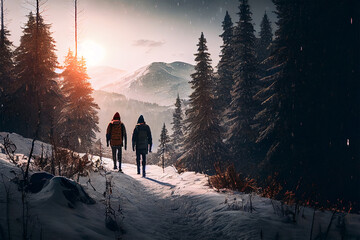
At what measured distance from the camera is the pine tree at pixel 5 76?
65.6 feet

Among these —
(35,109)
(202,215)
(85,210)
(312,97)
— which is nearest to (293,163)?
(312,97)

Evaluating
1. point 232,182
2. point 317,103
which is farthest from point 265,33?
point 232,182

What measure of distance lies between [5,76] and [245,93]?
26330 millimetres

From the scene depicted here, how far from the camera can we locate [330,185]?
38.4ft

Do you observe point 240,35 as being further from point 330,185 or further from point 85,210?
point 85,210

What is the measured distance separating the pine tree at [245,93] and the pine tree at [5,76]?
2290 centimetres

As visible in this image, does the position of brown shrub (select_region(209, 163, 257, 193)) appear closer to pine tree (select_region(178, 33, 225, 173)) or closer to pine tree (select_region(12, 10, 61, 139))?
pine tree (select_region(178, 33, 225, 173))

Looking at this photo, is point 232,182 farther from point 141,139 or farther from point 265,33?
point 265,33

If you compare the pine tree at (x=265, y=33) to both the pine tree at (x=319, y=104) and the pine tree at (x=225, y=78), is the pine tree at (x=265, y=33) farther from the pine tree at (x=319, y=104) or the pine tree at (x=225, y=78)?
the pine tree at (x=319, y=104)

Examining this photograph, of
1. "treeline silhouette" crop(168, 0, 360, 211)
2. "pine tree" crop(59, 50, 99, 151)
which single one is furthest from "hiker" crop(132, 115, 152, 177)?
"pine tree" crop(59, 50, 99, 151)

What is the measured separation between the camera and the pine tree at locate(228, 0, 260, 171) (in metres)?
22.4

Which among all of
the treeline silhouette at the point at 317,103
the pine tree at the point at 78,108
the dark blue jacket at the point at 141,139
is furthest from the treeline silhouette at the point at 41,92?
the treeline silhouette at the point at 317,103

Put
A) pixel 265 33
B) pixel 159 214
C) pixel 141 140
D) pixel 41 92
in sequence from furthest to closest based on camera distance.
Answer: pixel 265 33
pixel 41 92
pixel 141 140
pixel 159 214

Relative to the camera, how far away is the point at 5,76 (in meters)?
22.6
